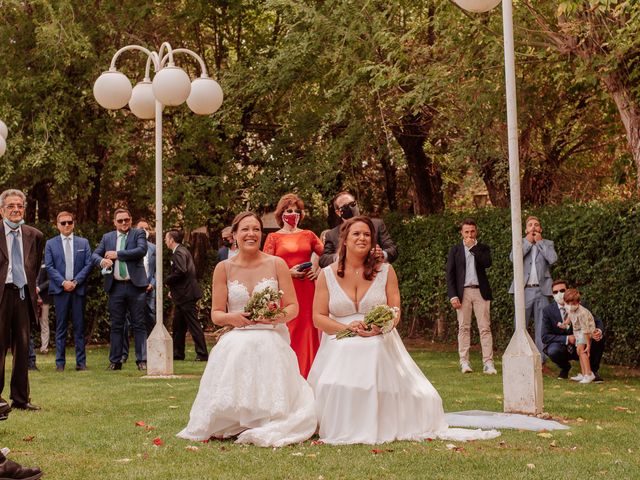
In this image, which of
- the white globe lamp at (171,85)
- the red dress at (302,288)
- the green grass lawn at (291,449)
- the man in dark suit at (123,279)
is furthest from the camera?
the man in dark suit at (123,279)

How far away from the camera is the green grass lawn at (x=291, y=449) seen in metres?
6.79

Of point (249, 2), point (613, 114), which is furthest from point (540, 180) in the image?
point (249, 2)

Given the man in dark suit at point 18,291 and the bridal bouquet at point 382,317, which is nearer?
the bridal bouquet at point 382,317

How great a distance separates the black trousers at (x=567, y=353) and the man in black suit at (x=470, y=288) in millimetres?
977

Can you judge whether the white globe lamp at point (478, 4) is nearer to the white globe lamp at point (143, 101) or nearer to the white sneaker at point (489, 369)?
the white sneaker at point (489, 369)

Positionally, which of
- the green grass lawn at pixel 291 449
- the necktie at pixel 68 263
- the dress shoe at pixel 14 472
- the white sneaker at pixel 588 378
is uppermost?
the necktie at pixel 68 263

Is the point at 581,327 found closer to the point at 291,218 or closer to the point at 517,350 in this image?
the point at 517,350

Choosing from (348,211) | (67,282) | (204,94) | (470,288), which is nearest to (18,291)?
(348,211)

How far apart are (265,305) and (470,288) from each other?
7192mm

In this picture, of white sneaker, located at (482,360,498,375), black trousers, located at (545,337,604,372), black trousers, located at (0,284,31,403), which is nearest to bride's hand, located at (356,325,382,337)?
black trousers, located at (0,284,31,403)

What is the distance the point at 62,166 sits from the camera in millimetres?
22375

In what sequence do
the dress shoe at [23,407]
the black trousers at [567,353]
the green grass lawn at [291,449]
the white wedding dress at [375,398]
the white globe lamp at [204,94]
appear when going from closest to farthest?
1. the green grass lawn at [291,449]
2. the white wedding dress at [375,398]
3. the dress shoe at [23,407]
4. the black trousers at [567,353]
5. the white globe lamp at [204,94]

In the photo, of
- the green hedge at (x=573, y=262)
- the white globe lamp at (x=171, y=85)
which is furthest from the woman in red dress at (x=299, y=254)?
the green hedge at (x=573, y=262)

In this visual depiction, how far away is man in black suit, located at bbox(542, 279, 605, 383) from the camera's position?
14.1 metres
